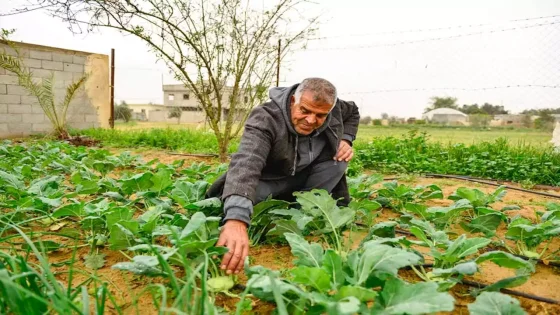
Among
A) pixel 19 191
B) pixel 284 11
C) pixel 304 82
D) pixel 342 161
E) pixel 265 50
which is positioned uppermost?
pixel 284 11

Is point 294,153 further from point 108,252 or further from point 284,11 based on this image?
point 284,11

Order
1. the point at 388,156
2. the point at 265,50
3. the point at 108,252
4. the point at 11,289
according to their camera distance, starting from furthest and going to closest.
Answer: the point at 265,50
the point at 388,156
the point at 108,252
the point at 11,289

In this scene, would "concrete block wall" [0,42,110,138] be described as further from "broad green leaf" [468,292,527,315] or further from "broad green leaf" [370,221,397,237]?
"broad green leaf" [468,292,527,315]

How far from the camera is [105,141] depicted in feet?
26.2

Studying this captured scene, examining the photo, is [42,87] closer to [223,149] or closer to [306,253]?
[223,149]

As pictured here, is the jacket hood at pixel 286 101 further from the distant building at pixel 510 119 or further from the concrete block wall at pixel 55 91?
the distant building at pixel 510 119

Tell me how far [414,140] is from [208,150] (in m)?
3.25

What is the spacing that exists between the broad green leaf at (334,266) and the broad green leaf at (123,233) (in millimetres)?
852

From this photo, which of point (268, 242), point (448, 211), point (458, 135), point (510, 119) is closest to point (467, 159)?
point (448, 211)

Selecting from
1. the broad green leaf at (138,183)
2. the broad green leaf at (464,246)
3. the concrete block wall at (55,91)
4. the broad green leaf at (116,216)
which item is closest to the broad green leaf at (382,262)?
the broad green leaf at (464,246)

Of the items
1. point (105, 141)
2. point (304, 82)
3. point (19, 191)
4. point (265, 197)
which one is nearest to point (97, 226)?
point (19, 191)

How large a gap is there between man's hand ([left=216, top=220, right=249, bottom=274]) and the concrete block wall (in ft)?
29.7

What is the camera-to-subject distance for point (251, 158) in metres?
1.85

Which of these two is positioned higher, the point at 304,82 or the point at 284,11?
the point at 284,11
